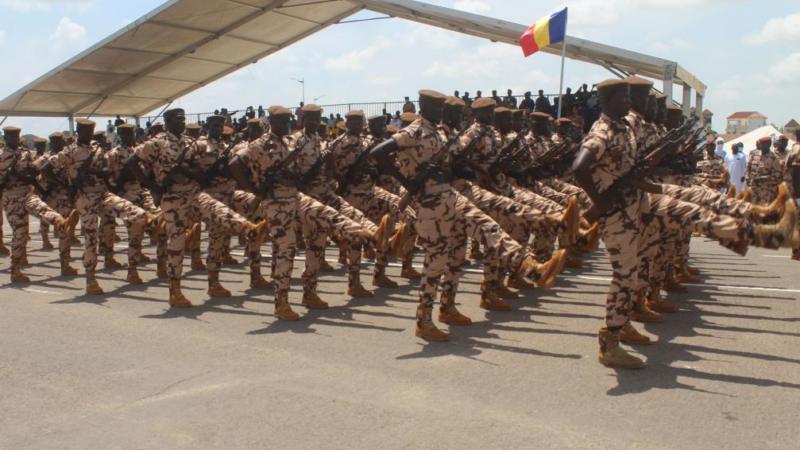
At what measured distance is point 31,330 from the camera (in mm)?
6781

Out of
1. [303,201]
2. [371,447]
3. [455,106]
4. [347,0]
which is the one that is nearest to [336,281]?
[303,201]

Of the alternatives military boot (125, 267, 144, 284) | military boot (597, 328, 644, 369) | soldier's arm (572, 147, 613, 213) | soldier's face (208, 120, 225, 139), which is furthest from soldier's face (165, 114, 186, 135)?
military boot (597, 328, 644, 369)

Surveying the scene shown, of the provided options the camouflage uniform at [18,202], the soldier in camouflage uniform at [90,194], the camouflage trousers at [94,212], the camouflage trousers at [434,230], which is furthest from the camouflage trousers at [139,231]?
the camouflage trousers at [434,230]

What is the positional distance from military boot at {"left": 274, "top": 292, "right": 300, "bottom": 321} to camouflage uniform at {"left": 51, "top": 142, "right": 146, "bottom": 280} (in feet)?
7.84

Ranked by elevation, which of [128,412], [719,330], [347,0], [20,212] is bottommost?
[128,412]

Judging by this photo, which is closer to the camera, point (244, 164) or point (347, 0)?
point (244, 164)

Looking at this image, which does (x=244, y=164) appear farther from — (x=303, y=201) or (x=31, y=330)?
(x=31, y=330)

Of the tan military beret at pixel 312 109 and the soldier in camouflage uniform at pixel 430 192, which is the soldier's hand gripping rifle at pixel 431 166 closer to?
the soldier in camouflage uniform at pixel 430 192

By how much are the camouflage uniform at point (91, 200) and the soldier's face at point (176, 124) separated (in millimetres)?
1137

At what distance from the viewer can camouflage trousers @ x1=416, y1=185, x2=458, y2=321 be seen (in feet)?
20.0

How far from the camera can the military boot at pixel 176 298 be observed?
7.80 m

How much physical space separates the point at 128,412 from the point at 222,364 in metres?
1.10

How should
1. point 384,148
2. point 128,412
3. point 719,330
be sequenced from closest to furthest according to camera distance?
point 128,412
point 384,148
point 719,330

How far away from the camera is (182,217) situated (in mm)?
8062
